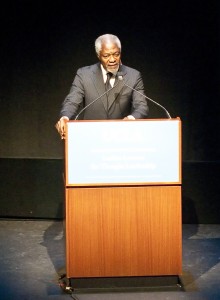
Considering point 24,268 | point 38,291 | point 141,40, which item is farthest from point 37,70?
point 38,291

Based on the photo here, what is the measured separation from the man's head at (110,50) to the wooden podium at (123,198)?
0.68m

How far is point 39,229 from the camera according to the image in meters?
5.81

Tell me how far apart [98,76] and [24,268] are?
1.38m

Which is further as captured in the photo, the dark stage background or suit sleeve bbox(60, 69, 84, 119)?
the dark stage background

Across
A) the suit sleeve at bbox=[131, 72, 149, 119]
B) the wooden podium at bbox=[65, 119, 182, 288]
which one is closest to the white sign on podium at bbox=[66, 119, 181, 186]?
the wooden podium at bbox=[65, 119, 182, 288]

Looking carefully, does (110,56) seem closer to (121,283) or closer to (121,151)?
(121,151)

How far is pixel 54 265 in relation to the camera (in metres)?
4.80

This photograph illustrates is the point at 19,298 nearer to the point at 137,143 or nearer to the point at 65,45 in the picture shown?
the point at 137,143

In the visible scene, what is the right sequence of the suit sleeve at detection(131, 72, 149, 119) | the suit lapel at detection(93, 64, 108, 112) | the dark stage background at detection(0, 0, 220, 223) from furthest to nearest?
the dark stage background at detection(0, 0, 220, 223), the suit lapel at detection(93, 64, 108, 112), the suit sleeve at detection(131, 72, 149, 119)

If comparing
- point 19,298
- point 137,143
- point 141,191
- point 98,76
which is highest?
point 98,76

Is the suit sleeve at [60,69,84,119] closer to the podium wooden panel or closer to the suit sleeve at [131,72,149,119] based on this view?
the suit sleeve at [131,72,149,119]

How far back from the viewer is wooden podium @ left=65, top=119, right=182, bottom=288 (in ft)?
13.3

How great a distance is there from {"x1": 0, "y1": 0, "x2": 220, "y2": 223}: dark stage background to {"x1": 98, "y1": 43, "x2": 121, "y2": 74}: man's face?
115 cm

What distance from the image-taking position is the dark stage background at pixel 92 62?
5.67 m
